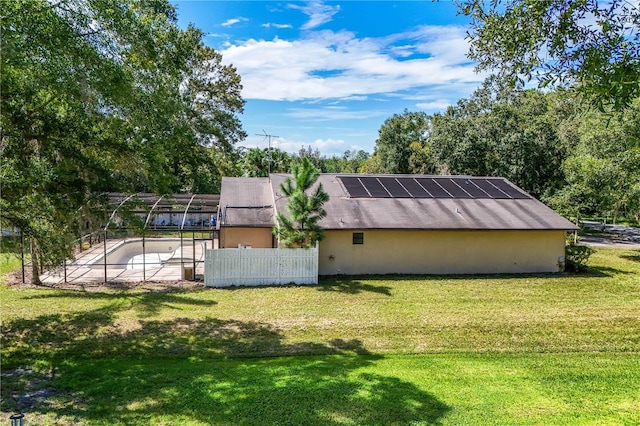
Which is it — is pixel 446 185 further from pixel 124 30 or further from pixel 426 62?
pixel 124 30

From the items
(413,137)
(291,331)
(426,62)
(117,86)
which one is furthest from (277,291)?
(413,137)

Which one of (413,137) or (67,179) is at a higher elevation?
(413,137)

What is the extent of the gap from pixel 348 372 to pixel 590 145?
21.0m

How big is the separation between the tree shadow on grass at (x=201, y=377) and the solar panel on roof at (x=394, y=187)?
34.3ft

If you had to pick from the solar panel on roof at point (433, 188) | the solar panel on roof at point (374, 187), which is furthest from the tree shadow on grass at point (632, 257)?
the solar panel on roof at point (374, 187)

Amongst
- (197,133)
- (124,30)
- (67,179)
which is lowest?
(67,179)

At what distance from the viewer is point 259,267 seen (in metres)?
14.3

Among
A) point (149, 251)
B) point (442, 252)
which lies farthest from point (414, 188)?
point (149, 251)

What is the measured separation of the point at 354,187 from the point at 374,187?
97 cm

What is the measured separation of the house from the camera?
52.6 ft

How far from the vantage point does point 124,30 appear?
23.6 ft

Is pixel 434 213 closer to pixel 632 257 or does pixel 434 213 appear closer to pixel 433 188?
pixel 433 188

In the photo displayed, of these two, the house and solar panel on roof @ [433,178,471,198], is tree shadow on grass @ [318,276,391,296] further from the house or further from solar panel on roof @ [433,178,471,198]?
solar panel on roof @ [433,178,471,198]

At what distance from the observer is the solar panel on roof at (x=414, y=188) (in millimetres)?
18795
